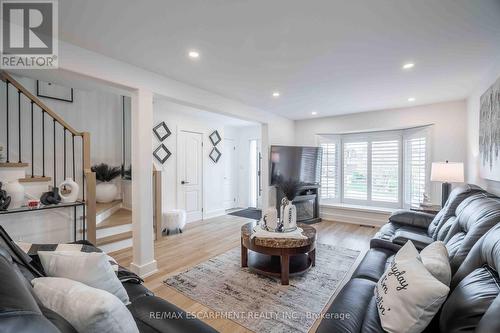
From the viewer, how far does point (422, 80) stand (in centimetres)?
306

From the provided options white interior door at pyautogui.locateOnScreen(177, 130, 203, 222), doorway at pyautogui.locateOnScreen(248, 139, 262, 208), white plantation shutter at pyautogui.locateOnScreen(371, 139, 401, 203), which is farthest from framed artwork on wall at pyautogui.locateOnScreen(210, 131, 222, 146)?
white plantation shutter at pyautogui.locateOnScreen(371, 139, 401, 203)

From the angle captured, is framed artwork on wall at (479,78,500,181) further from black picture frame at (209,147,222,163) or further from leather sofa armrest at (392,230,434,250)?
black picture frame at (209,147,222,163)

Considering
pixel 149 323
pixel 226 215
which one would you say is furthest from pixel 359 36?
pixel 226 215

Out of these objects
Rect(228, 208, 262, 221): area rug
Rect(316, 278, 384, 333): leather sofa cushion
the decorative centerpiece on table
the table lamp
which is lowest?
Rect(228, 208, 262, 221): area rug

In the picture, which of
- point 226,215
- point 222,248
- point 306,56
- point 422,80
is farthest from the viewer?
point 226,215

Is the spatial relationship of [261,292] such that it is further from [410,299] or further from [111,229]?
[111,229]

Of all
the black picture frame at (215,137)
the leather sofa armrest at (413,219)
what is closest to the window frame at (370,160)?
the leather sofa armrest at (413,219)

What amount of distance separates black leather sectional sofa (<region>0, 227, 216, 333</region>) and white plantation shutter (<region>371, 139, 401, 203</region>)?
5030mm

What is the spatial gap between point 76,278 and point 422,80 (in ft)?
13.3

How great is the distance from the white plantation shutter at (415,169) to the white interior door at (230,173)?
4.35 meters

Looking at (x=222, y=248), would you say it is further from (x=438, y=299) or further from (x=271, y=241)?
(x=438, y=299)

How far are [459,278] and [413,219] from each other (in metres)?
2.00

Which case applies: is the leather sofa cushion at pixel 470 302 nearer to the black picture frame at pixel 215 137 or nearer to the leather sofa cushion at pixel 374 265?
the leather sofa cushion at pixel 374 265

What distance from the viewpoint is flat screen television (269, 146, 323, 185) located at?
16.7ft
